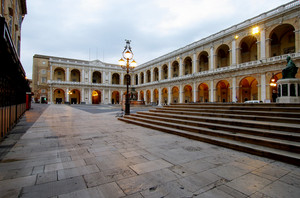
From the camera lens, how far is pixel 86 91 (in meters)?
47.9

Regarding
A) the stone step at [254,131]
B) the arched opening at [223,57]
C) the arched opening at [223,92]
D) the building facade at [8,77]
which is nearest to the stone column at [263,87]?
the arched opening at [223,57]

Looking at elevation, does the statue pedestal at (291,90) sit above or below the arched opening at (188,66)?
below

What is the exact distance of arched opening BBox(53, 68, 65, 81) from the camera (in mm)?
46416

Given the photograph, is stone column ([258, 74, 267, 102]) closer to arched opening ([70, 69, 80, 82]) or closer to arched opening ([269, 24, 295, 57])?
arched opening ([269, 24, 295, 57])

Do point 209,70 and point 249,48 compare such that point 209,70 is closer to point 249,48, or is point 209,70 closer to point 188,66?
point 249,48

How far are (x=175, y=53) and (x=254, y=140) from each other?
33.8 meters

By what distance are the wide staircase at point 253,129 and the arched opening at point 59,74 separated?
160 feet

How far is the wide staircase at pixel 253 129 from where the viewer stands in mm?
3664

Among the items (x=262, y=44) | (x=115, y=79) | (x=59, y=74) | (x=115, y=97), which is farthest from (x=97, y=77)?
(x=262, y=44)

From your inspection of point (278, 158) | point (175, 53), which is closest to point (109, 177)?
point (278, 158)

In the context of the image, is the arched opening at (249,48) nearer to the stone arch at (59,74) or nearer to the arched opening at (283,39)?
the arched opening at (283,39)

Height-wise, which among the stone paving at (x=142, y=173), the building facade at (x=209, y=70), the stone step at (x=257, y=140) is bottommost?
the stone paving at (x=142, y=173)

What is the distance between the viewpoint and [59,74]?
46906 millimetres

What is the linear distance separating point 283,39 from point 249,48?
4.65m
